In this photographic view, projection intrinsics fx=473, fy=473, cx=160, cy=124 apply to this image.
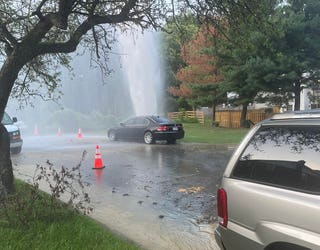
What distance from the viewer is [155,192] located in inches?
403

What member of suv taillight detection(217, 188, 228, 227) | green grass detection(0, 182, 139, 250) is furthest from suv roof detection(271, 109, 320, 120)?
green grass detection(0, 182, 139, 250)

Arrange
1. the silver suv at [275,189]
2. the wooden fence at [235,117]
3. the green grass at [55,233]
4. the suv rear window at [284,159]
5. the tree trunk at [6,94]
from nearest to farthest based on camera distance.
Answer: the silver suv at [275,189]
the suv rear window at [284,159]
the green grass at [55,233]
the tree trunk at [6,94]
the wooden fence at [235,117]

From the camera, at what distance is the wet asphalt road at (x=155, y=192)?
22.8 ft

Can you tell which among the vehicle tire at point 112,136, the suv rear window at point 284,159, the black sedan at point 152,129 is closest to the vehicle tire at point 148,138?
the black sedan at point 152,129

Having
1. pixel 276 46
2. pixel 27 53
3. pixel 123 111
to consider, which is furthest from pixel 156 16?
pixel 123 111

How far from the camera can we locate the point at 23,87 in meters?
9.16

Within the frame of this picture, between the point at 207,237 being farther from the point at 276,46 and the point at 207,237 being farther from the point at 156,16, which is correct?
the point at 276,46

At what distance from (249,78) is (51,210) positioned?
938 inches

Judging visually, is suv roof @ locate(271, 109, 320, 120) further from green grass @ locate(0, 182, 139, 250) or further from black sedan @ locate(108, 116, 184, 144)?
black sedan @ locate(108, 116, 184, 144)

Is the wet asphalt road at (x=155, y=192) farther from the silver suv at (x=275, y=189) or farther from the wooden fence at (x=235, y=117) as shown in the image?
the wooden fence at (x=235, y=117)

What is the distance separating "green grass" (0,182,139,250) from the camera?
17.7 feet

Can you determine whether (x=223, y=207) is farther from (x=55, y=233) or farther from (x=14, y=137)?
(x=14, y=137)

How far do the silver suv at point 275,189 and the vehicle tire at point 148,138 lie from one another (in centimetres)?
1891

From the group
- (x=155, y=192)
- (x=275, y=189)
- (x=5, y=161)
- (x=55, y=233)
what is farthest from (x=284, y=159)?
(x=155, y=192)
